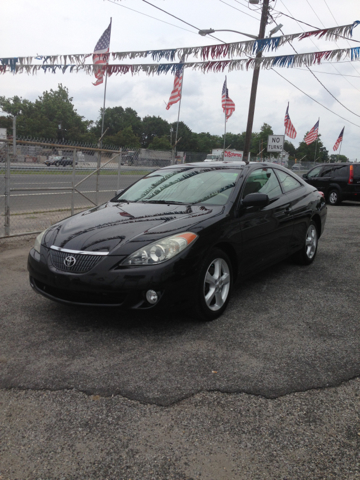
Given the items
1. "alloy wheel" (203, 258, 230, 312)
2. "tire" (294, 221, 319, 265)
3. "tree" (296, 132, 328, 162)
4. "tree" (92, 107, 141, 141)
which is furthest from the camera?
"tree" (92, 107, 141, 141)

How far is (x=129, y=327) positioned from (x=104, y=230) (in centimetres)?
88

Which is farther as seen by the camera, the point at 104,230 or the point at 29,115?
the point at 29,115

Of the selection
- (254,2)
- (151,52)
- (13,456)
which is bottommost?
(13,456)

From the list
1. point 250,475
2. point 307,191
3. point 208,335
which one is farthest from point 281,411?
point 307,191

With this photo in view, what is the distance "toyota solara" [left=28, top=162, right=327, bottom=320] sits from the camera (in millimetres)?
3275

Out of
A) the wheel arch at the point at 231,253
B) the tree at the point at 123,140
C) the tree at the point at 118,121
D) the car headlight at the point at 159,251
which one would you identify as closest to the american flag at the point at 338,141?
the wheel arch at the point at 231,253

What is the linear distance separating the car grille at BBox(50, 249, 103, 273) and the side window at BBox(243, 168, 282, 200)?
1834 mm

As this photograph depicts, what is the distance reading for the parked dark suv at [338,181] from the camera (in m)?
15.2

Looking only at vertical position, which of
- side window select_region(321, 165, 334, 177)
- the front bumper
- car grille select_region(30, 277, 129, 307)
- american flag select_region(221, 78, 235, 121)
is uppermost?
american flag select_region(221, 78, 235, 121)

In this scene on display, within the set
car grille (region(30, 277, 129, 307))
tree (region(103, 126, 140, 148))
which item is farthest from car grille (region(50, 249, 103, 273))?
tree (region(103, 126, 140, 148))

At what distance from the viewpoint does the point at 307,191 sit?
5859 mm

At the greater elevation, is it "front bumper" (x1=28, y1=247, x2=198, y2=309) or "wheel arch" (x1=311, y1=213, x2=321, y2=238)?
"wheel arch" (x1=311, y1=213, x2=321, y2=238)

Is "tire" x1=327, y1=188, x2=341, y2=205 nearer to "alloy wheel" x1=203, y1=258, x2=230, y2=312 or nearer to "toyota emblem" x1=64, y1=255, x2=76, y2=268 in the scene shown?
"alloy wheel" x1=203, y1=258, x2=230, y2=312

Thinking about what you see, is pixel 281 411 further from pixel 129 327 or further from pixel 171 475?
pixel 129 327
